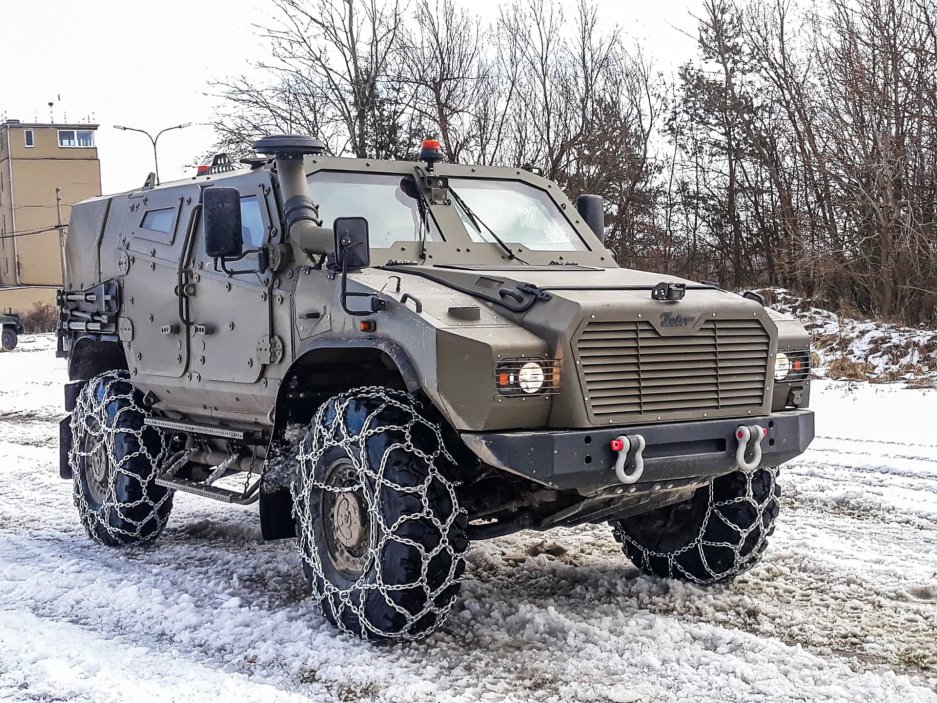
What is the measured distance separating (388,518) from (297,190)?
6.67 feet

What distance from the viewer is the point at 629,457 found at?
14.5 feet

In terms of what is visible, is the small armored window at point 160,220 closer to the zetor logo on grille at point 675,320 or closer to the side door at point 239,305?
the side door at point 239,305

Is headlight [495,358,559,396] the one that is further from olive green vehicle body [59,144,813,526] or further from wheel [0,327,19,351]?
wheel [0,327,19,351]

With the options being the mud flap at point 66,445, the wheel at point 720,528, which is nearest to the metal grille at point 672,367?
the wheel at point 720,528

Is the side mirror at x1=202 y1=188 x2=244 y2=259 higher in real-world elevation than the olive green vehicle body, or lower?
higher

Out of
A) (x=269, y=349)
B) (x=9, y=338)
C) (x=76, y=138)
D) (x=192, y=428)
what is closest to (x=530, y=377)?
(x=269, y=349)

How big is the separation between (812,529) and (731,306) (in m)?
2.55

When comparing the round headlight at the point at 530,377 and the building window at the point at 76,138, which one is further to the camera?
the building window at the point at 76,138

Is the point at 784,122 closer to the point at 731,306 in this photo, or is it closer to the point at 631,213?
the point at 631,213

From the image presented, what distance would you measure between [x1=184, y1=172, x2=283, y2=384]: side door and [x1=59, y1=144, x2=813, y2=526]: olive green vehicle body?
12mm

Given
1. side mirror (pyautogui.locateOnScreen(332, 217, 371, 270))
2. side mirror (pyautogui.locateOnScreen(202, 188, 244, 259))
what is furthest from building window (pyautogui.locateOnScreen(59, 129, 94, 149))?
side mirror (pyautogui.locateOnScreen(332, 217, 371, 270))

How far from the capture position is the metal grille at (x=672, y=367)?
176 inches

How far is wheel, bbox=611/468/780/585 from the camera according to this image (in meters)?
5.48

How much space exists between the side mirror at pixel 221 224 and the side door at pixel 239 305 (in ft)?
0.74
